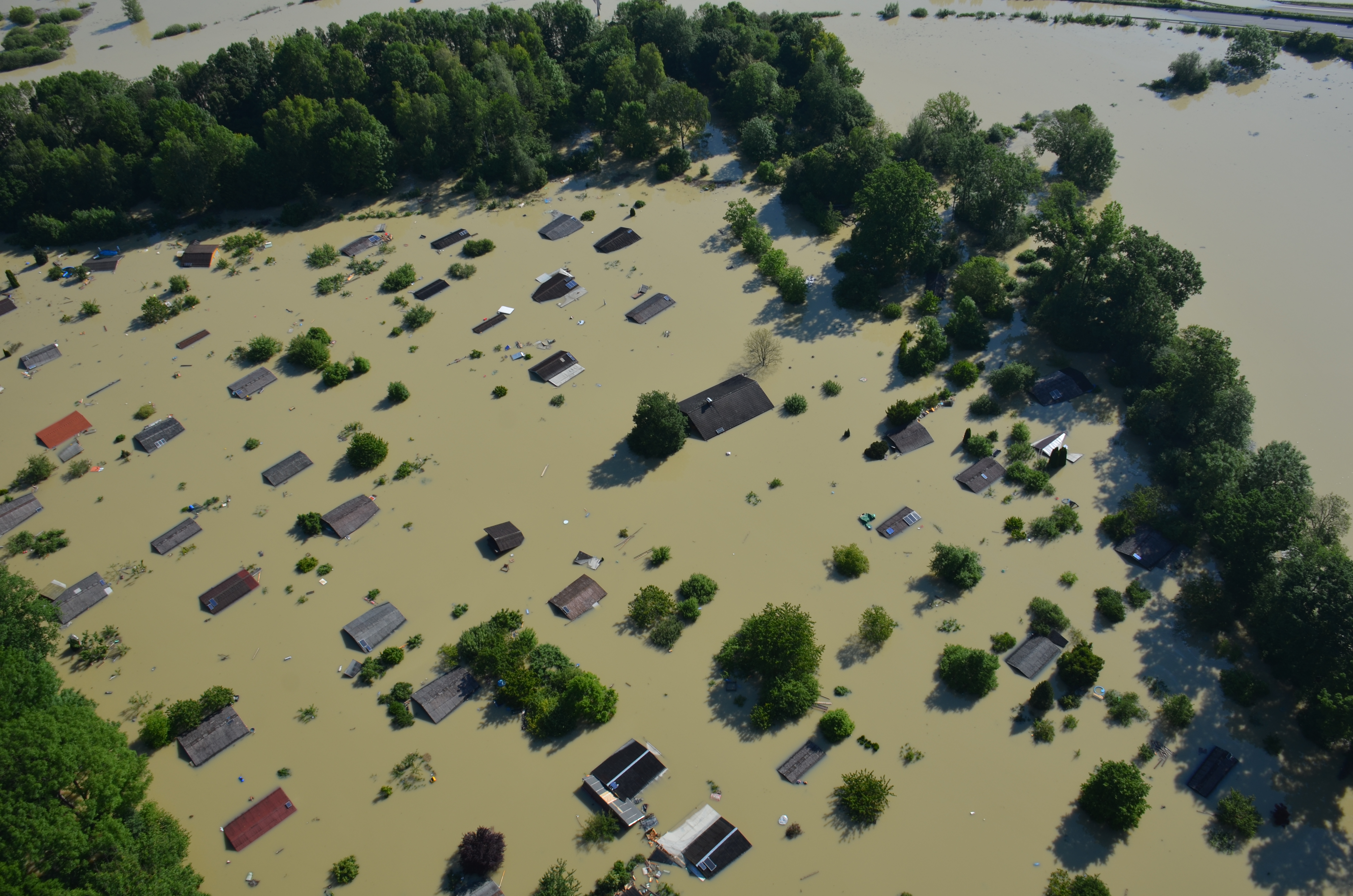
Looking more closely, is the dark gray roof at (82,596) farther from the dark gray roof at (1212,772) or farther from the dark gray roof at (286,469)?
the dark gray roof at (1212,772)

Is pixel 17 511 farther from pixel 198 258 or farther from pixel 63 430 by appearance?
pixel 198 258

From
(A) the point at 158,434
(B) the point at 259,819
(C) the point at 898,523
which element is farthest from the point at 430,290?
(C) the point at 898,523

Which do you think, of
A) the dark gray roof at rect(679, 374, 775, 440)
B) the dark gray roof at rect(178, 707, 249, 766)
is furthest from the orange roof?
the dark gray roof at rect(679, 374, 775, 440)

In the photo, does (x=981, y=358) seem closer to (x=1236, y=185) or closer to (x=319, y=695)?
(x=1236, y=185)

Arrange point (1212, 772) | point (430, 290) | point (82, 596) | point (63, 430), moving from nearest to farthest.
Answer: point (1212, 772), point (82, 596), point (63, 430), point (430, 290)

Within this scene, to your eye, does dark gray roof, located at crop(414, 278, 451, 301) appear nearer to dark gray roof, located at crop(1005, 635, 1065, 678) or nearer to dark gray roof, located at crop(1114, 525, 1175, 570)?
dark gray roof, located at crop(1005, 635, 1065, 678)

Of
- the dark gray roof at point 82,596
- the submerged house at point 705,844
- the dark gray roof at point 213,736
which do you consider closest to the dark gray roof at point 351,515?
the dark gray roof at point 213,736

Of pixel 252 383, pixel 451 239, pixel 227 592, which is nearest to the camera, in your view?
pixel 227 592
